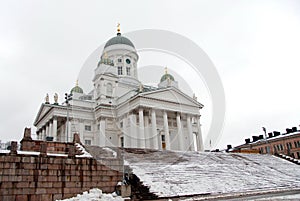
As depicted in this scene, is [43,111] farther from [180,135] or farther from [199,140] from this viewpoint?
[199,140]

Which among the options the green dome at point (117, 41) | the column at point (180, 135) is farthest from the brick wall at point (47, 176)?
the green dome at point (117, 41)

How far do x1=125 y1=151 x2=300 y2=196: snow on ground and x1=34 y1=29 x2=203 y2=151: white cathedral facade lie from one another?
1320cm

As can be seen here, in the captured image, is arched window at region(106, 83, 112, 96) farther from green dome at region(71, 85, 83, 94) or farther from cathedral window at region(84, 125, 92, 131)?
green dome at region(71, 85, 83, 94)

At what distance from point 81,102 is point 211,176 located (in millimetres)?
32357

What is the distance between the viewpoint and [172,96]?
1735 inches

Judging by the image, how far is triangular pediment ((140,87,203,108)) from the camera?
40875 mm

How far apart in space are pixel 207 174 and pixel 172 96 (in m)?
24.9

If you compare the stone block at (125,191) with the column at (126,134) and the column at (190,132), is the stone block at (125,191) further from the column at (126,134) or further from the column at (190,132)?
the column at (190,132)

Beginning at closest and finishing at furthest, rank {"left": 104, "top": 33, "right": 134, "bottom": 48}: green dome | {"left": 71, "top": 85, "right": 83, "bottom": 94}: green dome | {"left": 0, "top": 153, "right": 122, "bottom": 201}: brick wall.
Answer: {"left": 0, "top": 153, "right": 122, "bottom": 201}: brick wall
{"left": 71, "top": 85, "right": 83, "bottom": 94}: green dome
{"left": 104, "top": 33, "right": 134, "bottom": 48}: green dome

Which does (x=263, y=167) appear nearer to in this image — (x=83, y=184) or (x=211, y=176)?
(x=211, y=176)

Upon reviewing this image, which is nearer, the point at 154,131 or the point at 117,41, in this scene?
the point at 154,131

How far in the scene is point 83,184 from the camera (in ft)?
49.4

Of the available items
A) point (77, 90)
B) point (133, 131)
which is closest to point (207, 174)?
point (133, 131)

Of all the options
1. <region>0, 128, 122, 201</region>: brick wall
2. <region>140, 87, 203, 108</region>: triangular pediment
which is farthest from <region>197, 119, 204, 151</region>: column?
<region>0, 128, 122, 201</region>: brick wall
